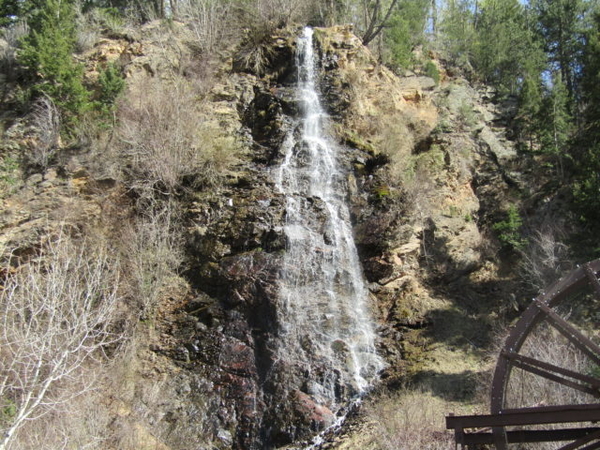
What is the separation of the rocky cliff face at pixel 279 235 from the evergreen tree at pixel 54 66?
7.83ft

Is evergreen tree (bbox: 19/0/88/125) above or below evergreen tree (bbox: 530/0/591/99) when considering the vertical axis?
below

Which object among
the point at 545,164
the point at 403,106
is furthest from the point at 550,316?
the point at 403,106

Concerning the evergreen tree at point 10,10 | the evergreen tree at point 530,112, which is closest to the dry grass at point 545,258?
the evergreen tree at point 530,112

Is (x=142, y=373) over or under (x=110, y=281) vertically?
under

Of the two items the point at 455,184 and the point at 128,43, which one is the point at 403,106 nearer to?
the point at 455,184

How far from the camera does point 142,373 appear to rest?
520 inches

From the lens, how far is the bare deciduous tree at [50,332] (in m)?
9.73

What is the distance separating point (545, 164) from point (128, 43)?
741 inches

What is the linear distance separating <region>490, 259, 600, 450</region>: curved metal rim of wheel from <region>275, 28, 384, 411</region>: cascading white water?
464cm

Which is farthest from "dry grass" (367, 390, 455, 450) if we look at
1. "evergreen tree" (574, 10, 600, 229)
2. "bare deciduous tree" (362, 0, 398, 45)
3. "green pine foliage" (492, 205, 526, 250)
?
"bare deciduous tree" (362, 0, 398, 45)

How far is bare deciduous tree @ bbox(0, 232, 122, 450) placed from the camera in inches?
383

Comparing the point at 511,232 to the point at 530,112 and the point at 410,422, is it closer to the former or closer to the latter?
the point at 530,112

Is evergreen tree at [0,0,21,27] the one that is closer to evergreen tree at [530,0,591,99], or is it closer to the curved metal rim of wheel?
the curved metal rim of wheel

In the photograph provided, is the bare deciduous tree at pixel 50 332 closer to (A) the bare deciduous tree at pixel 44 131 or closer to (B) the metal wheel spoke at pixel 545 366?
(A) the bare deciduous tree at pixel 44 131
